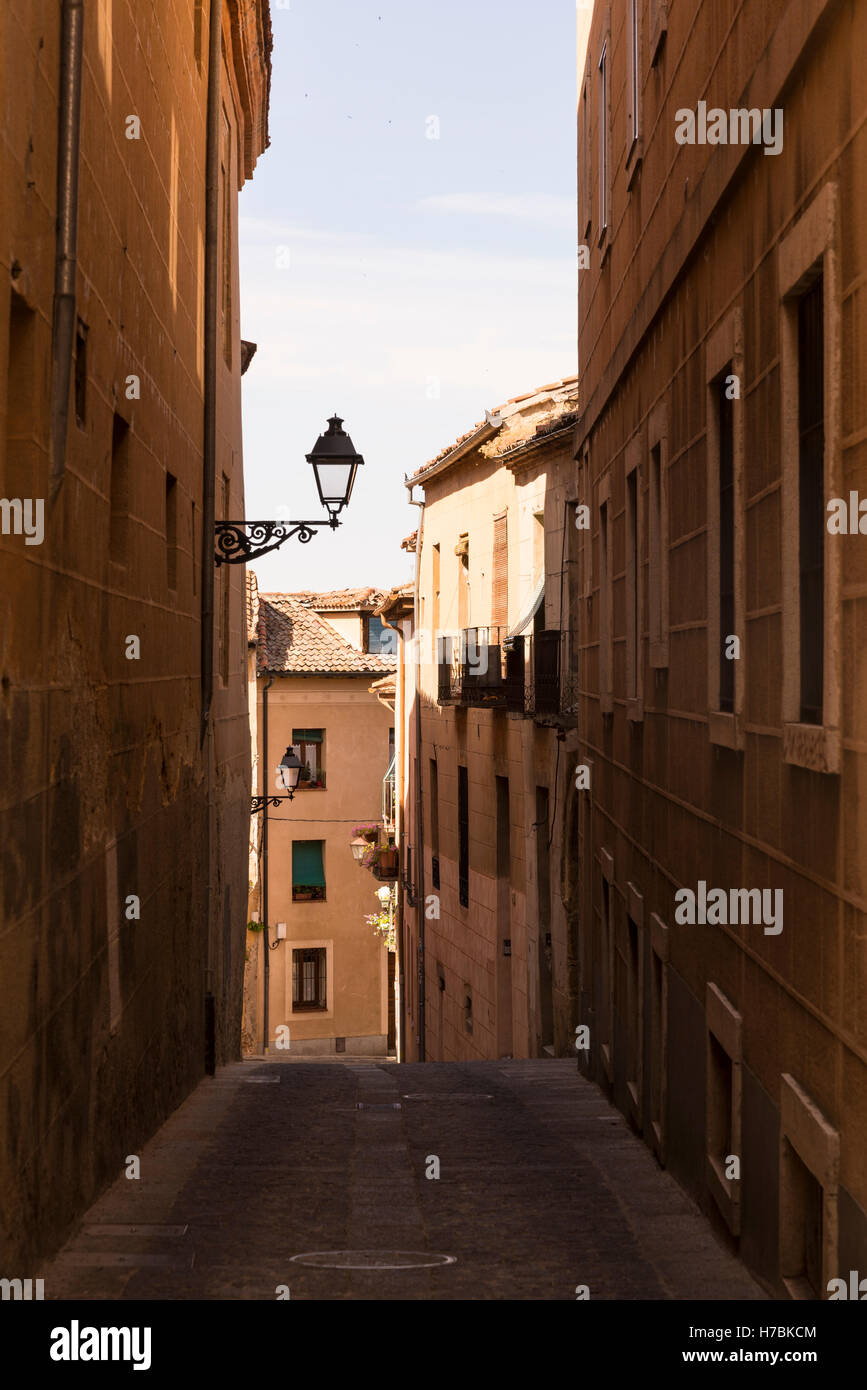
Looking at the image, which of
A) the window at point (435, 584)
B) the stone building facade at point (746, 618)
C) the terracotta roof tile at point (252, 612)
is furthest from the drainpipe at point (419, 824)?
the stone building facade at point (746, 618)

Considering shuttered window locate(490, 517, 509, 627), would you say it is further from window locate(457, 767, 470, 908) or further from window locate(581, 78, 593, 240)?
window locate(581, 78, 593, 240)

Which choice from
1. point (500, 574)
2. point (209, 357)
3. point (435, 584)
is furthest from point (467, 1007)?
point (209, 357)

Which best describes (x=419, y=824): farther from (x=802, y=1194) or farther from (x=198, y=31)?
(x=802, y=1194)

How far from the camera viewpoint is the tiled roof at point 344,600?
45594 mm

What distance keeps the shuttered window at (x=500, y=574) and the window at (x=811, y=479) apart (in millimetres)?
16869

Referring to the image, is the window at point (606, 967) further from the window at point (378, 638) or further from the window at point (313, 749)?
the window at point (378, 638)

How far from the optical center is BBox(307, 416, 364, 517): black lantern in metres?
12.5

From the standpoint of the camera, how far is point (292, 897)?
39688mm

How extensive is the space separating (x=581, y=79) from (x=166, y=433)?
595 cm

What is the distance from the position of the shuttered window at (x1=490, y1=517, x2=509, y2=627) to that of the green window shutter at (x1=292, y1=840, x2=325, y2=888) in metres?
17.9

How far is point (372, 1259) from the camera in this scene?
22.0 ft

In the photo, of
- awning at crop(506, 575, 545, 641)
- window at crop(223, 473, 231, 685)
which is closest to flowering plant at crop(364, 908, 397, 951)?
awning at crop(506, 575, 545, 641)

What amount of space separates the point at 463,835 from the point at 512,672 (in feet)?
22.0

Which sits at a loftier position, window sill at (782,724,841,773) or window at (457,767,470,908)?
window sill at (782,724,841,773)
